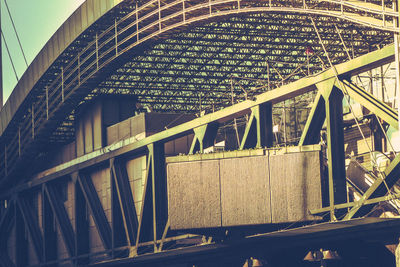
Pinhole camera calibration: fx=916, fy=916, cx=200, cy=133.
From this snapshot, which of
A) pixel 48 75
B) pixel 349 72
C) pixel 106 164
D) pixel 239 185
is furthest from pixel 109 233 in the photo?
pixel 349 72

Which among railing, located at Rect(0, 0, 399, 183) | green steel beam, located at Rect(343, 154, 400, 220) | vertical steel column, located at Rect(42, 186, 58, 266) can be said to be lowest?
vertical steel column, located at Rect(42, 186, 58, 266)

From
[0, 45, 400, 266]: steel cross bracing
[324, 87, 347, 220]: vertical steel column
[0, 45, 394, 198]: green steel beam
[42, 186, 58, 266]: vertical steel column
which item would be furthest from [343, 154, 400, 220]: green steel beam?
[42, 186, 58, 266]: vertical steel column

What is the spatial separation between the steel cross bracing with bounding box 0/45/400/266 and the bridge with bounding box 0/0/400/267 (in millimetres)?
120

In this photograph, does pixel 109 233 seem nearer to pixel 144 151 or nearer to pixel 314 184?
pixel 144 151

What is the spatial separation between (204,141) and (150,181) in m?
6.76

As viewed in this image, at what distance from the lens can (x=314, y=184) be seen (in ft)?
139

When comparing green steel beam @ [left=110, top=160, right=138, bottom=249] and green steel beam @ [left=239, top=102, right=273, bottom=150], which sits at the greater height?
green steel beam @ [left=239, top=102, right=273, bottom=150]

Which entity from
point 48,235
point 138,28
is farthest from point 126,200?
point 48,235

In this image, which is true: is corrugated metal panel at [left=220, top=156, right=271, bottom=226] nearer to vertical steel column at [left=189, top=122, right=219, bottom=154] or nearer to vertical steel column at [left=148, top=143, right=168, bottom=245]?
vertical steel column at [left=189, top=122, right=219, bottom=154]

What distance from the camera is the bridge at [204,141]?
140 ft

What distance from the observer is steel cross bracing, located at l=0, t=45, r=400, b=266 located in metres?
42.9

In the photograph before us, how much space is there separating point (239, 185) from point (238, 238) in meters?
2.84

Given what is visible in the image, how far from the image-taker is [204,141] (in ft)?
180

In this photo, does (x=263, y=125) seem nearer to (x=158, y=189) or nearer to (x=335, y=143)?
(x=335, y=143)
